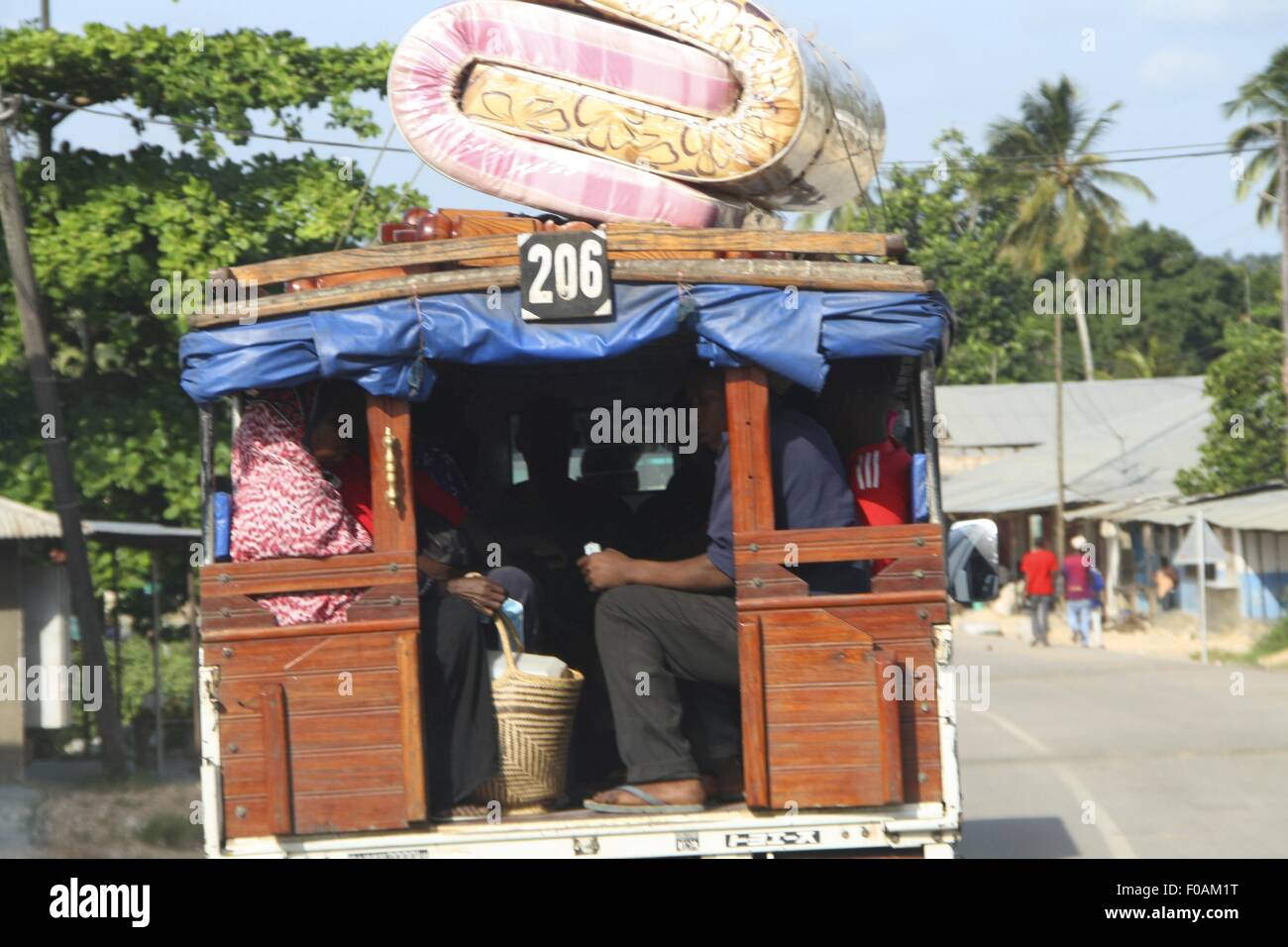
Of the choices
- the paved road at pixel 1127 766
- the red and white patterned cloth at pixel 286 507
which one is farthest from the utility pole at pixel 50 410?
the red and white patterned cloth at pixel 286 507

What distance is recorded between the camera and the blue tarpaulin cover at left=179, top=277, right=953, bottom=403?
230 inches

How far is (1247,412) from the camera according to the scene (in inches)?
1256

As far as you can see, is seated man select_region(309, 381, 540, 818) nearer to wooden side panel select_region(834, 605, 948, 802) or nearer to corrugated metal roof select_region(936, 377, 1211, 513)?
wooden side panel select_region(834, 605, 948, 802)

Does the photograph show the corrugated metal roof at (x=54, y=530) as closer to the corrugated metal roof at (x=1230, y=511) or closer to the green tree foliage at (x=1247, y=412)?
the corrugated metal roof at (x=1230, y=511)

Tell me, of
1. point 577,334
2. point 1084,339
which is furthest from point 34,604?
point 1084,339

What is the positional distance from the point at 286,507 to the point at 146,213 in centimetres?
1101

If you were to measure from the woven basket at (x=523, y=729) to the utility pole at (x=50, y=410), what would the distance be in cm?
929

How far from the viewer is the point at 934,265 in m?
54.2

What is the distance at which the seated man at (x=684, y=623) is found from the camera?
6016 millimetres

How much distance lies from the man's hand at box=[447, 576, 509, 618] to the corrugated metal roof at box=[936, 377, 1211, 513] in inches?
1251

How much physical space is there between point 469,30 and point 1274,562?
25.1 m

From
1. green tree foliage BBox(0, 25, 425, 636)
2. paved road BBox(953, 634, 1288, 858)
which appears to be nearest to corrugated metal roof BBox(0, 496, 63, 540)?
green tree foliage BBox(0, 25, 425, 636)

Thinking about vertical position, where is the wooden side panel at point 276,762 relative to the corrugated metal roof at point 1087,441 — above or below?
below
